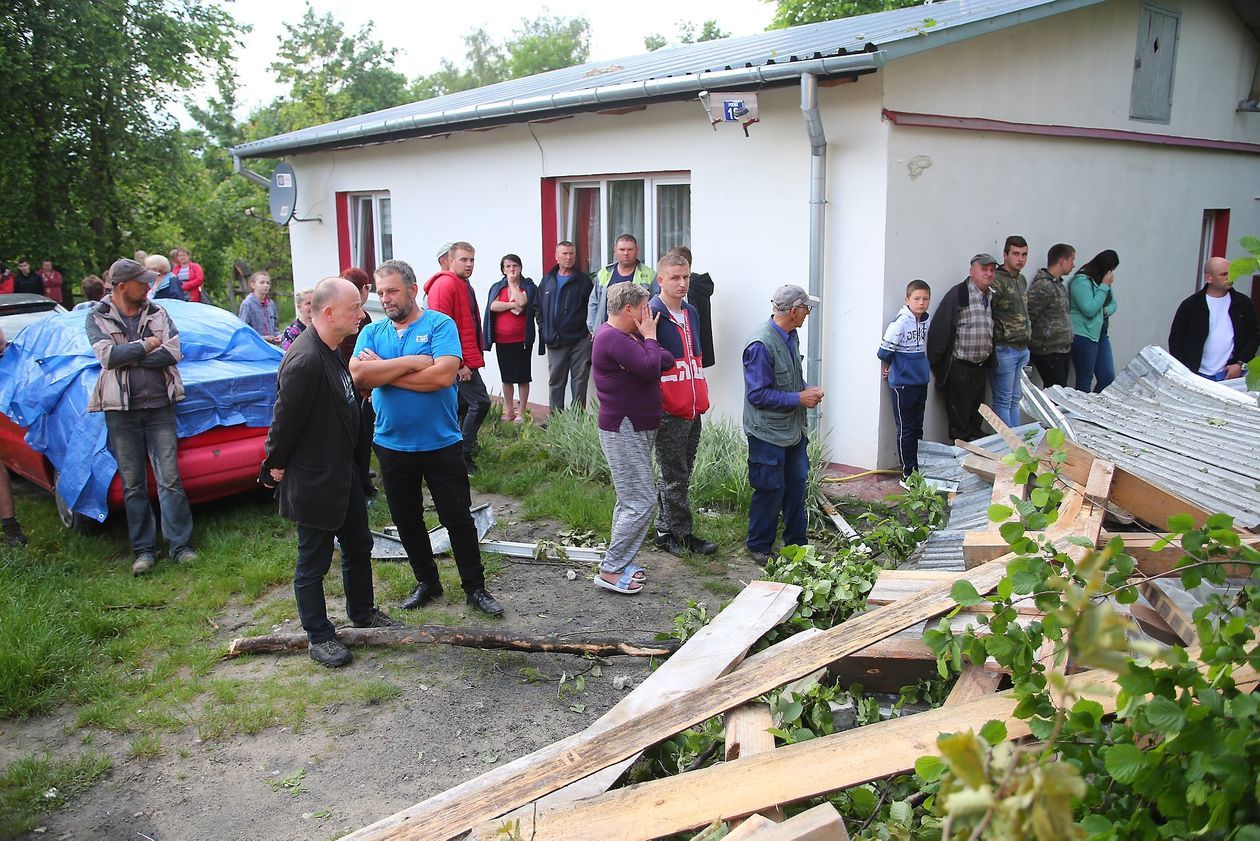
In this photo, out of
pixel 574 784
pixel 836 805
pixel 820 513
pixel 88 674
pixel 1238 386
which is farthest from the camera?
pixel 820 513

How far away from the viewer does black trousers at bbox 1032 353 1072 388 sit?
8750 millimetres

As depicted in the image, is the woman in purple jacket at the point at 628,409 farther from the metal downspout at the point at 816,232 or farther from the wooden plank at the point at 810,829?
the wooden plank at the point at 810,829

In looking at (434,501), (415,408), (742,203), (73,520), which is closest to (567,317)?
(742,203)

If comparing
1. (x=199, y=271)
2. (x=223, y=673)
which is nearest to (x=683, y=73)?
(x=223, y=673)

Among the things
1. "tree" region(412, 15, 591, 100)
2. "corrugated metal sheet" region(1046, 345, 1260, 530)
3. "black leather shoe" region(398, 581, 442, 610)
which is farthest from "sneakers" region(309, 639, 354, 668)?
"tree" region(412, 15, 591, 100)

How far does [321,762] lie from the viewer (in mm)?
3994

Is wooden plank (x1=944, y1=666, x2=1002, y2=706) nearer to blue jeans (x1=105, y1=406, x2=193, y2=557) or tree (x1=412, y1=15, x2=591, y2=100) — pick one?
blue jeans (x1=105, y1=406, x2=193, y2=557)

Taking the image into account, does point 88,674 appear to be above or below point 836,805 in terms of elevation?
below

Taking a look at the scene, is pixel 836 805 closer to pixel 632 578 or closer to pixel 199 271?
pixel 632 578

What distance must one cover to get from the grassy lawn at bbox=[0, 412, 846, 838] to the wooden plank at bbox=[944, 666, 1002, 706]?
258 centimetres

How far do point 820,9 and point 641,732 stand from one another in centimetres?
2563

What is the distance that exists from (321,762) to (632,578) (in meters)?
2.19

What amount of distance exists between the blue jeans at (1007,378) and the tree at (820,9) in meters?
17.8

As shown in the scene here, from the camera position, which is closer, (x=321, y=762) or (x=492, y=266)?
(x=321, y=762)
